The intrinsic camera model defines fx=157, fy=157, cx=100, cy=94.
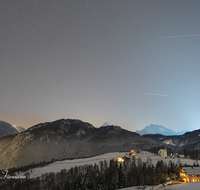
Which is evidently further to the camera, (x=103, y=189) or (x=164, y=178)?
(x=103, y=189)

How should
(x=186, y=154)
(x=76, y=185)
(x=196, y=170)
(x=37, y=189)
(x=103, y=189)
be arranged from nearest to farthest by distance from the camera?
(x=196, y=170) → (x=76, y=185) → (x=103, y=189) → (x=37, y=189) → (x=186, y=154)

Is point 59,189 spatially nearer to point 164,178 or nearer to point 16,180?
point 16,180

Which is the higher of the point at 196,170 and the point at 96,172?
the point at 196,170

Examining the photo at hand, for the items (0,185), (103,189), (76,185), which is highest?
(76,185)

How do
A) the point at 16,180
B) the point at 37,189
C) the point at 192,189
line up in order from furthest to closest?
the point at 16,180
the point at 37,189
the point at 192,189

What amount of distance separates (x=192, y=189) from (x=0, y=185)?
16457cm

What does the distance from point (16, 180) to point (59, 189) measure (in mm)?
58754

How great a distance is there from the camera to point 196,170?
5900cm

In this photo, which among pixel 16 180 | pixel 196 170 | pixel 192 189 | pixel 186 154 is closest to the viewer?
pixel 192 189

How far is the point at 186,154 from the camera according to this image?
14938 cm

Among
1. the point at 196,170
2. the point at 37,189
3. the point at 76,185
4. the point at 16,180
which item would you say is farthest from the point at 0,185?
the point at 196,170

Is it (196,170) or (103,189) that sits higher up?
(196,170)

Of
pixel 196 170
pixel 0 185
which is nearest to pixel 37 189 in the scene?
pixel 0 185

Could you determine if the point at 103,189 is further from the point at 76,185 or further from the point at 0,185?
the point at 0,185
